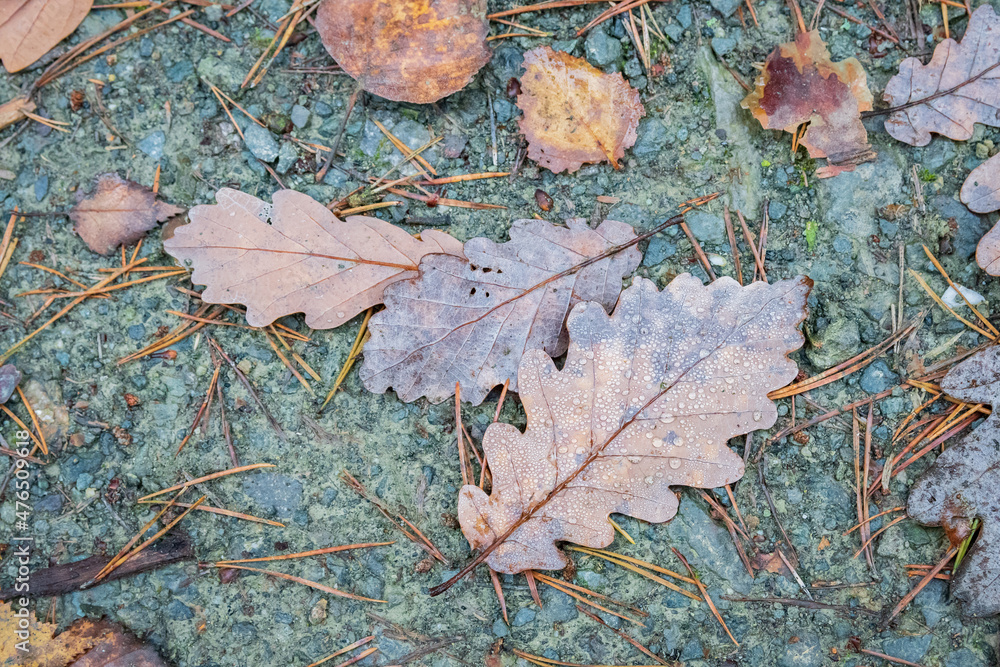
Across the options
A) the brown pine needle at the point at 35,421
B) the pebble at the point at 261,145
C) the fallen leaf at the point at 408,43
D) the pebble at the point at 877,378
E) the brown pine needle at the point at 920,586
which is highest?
the fallen leaf at the point at 408,43

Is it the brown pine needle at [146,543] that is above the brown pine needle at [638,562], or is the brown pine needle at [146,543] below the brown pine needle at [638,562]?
above

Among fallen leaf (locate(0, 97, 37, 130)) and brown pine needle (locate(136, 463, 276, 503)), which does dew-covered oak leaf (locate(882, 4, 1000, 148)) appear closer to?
brown pine needle (locate(136, 463, 276, 503))

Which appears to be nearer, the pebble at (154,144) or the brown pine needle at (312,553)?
the brown pine needle at (312,553)

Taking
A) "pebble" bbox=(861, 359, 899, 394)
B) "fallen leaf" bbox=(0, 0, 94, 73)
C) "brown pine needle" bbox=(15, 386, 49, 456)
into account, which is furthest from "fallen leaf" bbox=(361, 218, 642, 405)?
"fallen leaf" bbox=(0, 0, 94, 73)

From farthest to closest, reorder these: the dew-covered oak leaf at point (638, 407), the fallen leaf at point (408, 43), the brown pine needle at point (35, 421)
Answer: the brown pine needle at point (35, 421) → the fallen leaf at point (408, 43) → the dew-covered oak leaf at point (638, 407)

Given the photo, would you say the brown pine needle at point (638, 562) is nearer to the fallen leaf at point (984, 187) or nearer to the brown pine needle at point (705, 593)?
the brown pine needle at point (705, 593)

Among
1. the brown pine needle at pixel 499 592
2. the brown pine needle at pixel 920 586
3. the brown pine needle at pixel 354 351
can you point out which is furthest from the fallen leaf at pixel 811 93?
the brown pine needle at pixel 499 592

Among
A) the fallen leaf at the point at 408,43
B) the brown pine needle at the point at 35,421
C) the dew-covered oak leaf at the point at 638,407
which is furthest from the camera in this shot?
the brown pine needle at the point at 35,421

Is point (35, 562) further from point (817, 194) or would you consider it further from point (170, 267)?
point (817, 194)

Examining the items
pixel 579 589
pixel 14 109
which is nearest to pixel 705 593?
pixel 579 589
